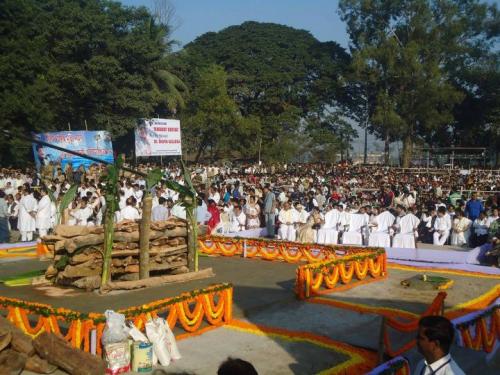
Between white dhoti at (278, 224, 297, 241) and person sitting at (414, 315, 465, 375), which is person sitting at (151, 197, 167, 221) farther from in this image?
person sitting at (414, 315, 465, 375)

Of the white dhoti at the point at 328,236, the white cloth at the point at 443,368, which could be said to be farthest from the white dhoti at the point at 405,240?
the white cloth at the point at 443,368

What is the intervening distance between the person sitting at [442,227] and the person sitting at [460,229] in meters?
0.16

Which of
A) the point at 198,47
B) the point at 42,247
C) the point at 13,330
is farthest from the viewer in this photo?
the point at 198,47

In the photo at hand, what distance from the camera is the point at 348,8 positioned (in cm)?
4397

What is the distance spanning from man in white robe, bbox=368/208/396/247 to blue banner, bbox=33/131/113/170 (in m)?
15.3

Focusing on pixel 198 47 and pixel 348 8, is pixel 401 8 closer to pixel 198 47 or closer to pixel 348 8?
pixel 348 8

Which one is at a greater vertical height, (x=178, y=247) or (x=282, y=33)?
(x=282, y=33)

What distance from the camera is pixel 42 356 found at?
686 centimetres

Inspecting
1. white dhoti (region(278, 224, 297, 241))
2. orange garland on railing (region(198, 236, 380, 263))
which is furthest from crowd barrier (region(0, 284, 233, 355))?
white dhoti (region(278, 224, 297, 241))

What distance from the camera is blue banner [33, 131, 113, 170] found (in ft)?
88.9

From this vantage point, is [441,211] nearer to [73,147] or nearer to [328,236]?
[328,236]

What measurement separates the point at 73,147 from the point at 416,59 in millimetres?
22714

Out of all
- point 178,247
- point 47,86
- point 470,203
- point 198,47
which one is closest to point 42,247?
point 178,247

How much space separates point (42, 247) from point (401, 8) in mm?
34467
